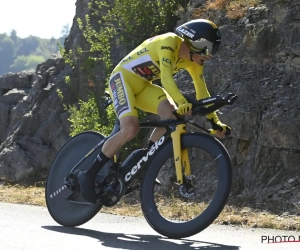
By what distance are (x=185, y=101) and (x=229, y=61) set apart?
16.8 ft

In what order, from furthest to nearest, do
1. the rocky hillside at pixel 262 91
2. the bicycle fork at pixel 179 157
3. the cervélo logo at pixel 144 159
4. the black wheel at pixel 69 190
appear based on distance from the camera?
the rocky hillside at pixel 262 91, the black wheel at pixel 69 190, the cervélo logo at pixel 144 159, the bicycle fork at pixel 179 157

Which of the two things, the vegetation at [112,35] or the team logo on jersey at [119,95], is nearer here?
the team logo on jersey at [119,95]

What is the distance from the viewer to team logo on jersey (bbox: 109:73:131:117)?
6.58 metres

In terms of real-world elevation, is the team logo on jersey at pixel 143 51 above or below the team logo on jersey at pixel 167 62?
above

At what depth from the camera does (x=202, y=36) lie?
244 inches

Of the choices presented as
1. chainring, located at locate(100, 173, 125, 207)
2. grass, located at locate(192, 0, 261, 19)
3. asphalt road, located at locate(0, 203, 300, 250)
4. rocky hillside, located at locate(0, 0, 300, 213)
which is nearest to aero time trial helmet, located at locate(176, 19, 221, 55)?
chainring, located at locate(100, 173, 125, 207)

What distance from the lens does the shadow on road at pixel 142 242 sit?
5.56 meters

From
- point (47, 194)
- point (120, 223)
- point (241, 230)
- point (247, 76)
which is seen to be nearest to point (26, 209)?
point (47, 194)

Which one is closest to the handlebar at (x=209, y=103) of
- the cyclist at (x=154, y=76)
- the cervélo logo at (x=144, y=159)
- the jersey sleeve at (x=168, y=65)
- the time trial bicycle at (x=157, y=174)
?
the time trial bicycle at (x=157, y=174)

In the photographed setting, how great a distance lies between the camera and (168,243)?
5.75 meters

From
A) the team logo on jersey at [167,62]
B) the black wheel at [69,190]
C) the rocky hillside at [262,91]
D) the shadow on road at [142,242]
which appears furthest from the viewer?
the rocky hillside at [262,91]

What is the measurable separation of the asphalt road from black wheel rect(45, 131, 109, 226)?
13 cm

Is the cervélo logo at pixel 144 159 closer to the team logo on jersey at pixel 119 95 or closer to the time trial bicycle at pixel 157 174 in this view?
the time trial bicycle at pixel 157 174

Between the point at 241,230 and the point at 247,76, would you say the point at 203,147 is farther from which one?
the point at 247,76
